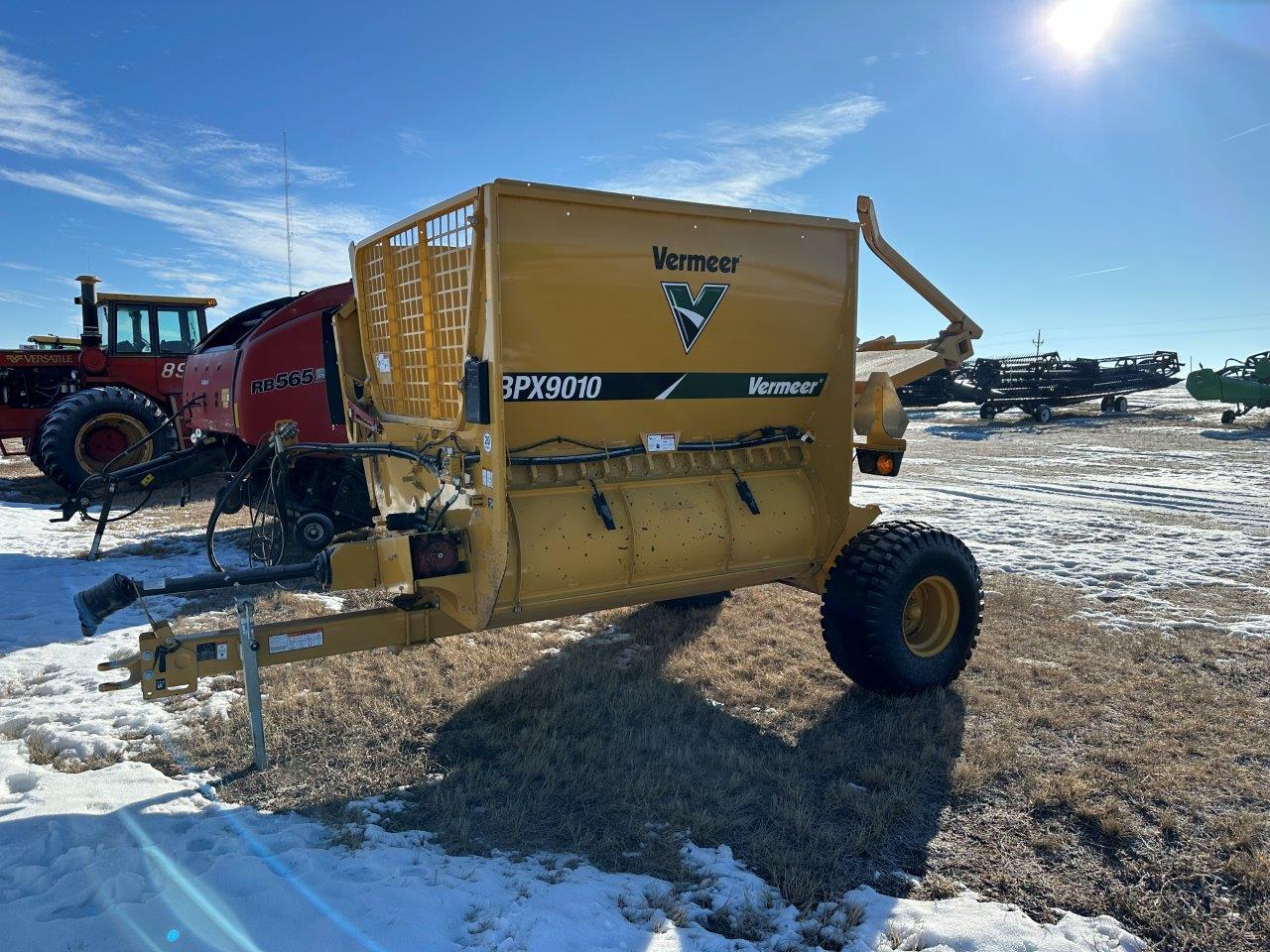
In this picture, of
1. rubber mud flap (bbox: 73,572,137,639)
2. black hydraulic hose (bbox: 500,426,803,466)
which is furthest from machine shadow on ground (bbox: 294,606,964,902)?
black hydraulic hose (bbox: 500,426,803,466)

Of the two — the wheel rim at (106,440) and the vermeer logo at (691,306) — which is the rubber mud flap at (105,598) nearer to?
the vermeer logo at (691,306)

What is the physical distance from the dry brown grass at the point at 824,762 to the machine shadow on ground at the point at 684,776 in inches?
0.5

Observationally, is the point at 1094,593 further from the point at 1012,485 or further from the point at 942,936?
the point at 1012,485

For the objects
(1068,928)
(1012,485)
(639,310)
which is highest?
(639,310)

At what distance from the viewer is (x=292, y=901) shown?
2867 millimetres

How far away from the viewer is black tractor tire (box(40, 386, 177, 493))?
10812 millimetres

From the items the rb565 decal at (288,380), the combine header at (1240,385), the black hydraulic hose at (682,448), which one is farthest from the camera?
the combine header at (1240,385)

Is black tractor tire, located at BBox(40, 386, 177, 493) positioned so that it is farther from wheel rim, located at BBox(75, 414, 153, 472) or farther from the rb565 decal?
the rb565 decal

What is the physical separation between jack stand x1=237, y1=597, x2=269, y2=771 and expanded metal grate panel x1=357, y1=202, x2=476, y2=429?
3.99ft

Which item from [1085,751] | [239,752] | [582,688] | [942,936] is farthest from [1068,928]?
[239,752]

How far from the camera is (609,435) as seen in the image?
4387mm

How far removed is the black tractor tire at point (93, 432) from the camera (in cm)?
1081

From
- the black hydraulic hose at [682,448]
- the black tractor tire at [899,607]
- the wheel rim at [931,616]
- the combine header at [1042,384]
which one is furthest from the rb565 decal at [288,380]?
the combine header at [1042,384]

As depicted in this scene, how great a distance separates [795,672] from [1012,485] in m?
8.77
